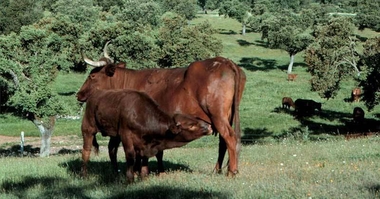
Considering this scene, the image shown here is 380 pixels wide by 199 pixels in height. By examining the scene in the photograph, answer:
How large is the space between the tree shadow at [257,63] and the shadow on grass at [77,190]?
69.9 metres

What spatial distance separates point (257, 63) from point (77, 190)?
76.4m

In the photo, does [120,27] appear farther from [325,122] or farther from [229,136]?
[229,136]

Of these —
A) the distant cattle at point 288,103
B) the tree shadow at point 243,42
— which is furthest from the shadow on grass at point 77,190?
the tree shadow at point 243,42

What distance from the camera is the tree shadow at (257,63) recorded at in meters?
80.4

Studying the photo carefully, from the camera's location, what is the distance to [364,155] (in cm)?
1393

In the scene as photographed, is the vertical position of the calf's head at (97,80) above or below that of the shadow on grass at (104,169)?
above

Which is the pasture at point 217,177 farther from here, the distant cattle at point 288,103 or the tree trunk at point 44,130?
the distant cattle at point 288,103

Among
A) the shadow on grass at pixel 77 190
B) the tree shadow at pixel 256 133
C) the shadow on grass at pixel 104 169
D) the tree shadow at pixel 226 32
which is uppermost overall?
the shadow on grass at pixel 77 190

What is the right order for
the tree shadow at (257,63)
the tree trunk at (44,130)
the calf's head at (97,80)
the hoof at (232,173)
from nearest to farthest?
the hoof at (232,173) < the calf's head at (97,80) < the tree trunk at (44,130) < the tree shadow at (257,63)

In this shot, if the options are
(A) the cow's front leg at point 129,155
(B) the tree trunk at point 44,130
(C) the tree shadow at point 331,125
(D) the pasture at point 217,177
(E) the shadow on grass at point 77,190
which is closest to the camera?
(D) the pasture at point 217,177

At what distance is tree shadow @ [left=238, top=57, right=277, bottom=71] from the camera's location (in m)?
80.4

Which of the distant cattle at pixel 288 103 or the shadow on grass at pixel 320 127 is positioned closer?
the shadow on grass at pixel 320 127

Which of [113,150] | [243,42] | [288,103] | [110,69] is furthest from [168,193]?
[243,42]

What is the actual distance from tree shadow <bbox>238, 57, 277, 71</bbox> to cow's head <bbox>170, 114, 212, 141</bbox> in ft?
229
